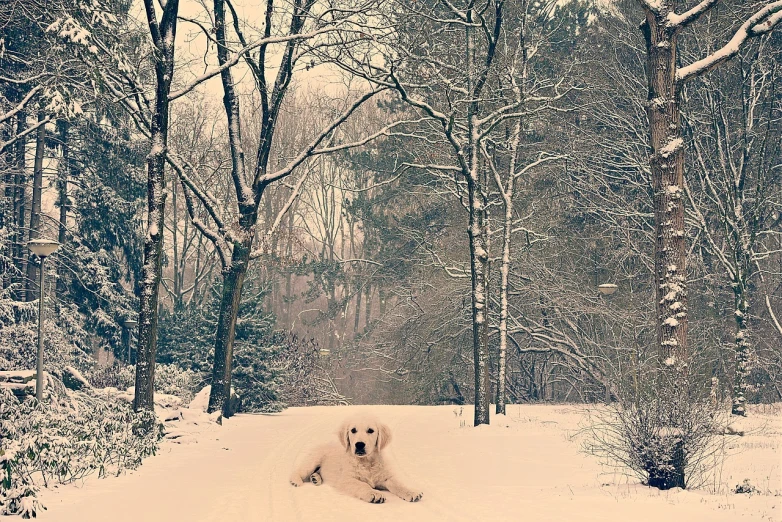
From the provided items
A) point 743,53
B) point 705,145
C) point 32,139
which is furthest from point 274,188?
point 743,53

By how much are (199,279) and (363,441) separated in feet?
125

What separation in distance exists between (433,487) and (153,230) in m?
9.11

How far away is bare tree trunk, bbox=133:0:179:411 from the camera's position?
17.1 m

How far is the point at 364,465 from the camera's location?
9.13 metres

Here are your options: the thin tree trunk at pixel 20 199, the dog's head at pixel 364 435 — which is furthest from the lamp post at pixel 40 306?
the dog's head at pixel 364 435

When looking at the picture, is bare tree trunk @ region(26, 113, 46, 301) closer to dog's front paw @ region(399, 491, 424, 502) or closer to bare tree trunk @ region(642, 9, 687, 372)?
bare tree trunk @ region(642, 9, 687, 372)

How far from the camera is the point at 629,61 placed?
32.9 m

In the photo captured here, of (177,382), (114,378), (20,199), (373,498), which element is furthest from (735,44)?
(20,199)

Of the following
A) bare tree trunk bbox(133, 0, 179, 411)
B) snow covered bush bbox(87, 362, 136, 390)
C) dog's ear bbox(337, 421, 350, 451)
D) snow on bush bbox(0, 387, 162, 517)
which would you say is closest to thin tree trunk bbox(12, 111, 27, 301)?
snow covered bush bbox(87, 362, 136, 390)

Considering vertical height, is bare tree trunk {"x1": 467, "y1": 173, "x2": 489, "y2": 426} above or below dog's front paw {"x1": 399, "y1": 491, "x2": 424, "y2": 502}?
above

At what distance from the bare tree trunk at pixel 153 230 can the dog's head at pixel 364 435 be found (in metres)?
8.90

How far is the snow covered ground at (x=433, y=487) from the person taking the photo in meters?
8.59

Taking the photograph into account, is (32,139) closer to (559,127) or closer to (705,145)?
(559,127)

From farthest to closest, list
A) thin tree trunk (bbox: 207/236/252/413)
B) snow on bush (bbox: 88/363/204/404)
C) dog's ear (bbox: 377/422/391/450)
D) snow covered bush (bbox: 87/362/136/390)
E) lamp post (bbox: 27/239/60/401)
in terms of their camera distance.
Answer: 1. snow covered bush (bbox: 87/362/136/390)
2. snow on bush (bbox: 88/363/204/404)
3. thin tree trunk (bbox: 207/236/252/413)
4. lamp post (bbox: 27/239/60/401)
5. dog's ear (bbox: 377/422/391/450)
